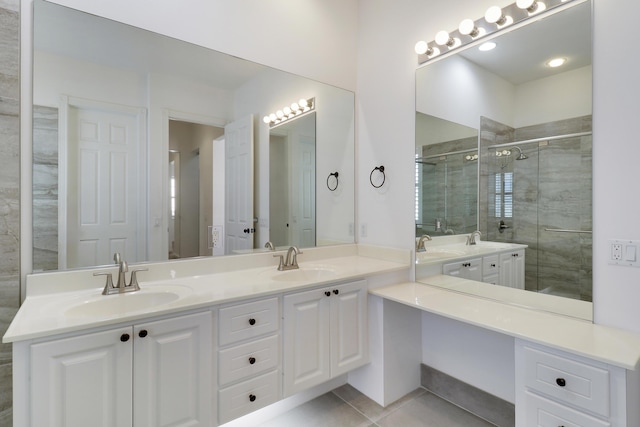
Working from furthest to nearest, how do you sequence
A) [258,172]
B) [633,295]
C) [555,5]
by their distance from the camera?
[258,172] → [555,5] → [633,295]

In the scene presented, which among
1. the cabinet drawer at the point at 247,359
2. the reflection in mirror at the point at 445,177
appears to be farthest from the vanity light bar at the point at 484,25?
the cabinet drawer at the point at 247,359

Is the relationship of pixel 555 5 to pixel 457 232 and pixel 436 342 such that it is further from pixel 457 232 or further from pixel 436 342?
pixel 436 342

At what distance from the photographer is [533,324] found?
55.8 inches

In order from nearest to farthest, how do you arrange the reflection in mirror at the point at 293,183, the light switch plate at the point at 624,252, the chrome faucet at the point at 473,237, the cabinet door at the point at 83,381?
the cabinet door at the point at 83,381 < the light switch plate at the point at 624,252 < the chrome faucet at the point at 473,237 < the reflection in mirror at the point at 293,183

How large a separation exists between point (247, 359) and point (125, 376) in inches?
20.1

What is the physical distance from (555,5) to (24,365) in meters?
2.70

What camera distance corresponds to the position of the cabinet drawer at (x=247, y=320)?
1.43m

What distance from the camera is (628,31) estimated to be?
1.32m

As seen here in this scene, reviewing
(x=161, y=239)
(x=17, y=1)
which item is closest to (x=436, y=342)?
(x=161, y=239)

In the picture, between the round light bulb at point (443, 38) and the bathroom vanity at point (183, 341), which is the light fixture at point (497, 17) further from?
the bathroom vanity at point (183, 341)

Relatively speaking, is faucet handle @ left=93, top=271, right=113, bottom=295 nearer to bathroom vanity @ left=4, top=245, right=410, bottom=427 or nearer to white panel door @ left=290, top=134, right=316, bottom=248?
bathroom vanity @ left=4, top=245, right=410, bottom=427

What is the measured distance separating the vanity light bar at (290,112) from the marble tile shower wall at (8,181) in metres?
1.27

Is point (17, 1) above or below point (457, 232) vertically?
above

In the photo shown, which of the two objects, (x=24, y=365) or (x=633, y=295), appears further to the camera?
(x=633, y=295)
